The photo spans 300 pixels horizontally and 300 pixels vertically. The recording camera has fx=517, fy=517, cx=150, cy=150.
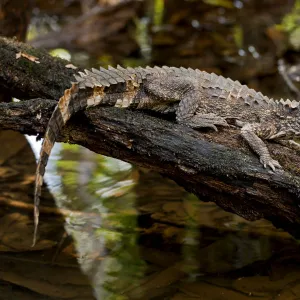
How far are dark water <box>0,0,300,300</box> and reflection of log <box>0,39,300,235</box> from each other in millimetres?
674

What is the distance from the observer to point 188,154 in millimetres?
4438

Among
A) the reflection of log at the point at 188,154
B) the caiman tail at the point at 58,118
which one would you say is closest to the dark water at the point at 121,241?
the reflection of log at the point at 188,154

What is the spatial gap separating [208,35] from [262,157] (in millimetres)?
9971

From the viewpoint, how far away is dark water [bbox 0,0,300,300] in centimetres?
460

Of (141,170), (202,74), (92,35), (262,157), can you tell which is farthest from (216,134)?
(92,35)

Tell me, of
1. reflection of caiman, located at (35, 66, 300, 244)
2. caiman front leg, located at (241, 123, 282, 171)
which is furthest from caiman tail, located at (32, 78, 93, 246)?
caiman front leg, located at (241, 123, 282, 171)

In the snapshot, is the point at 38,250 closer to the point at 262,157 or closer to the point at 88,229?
the point at 88,229

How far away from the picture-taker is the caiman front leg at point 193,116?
4840mm

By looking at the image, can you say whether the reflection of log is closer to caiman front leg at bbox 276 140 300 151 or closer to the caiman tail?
the caiman tail

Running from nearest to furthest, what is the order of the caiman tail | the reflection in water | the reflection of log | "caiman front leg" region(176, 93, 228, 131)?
the caiman tail < the reflection of log < the reflection in water < "caiman front leg" region(176, 93, 228, 131)

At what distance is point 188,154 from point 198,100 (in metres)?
0.91

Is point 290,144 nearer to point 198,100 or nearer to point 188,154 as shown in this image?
point 198,100

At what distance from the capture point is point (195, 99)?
16.9ft

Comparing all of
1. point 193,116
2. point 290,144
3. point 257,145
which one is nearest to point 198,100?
point 193,116
